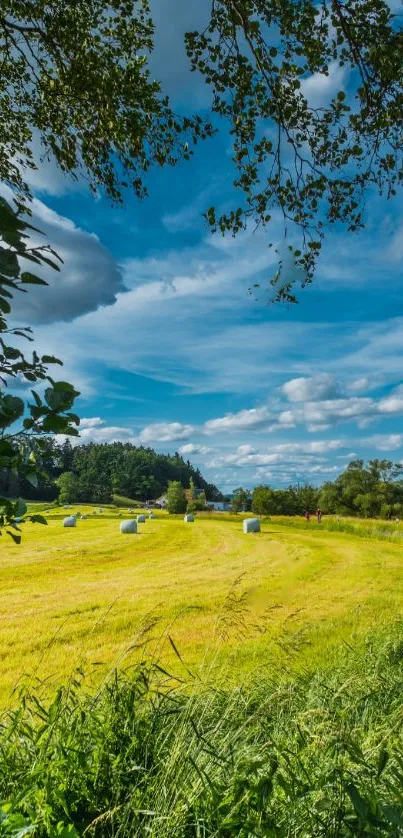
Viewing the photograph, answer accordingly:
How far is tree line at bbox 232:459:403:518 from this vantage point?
80.0m

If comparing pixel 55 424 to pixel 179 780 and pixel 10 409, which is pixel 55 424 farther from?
pixel 179 780

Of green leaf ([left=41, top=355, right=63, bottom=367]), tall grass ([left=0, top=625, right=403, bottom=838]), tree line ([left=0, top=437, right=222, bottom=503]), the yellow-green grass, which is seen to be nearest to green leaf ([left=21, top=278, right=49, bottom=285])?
green leaf ([left=41, top=355, right=63, bottom=367])

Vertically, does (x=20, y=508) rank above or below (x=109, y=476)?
below

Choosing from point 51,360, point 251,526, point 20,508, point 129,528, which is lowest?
point 129,528

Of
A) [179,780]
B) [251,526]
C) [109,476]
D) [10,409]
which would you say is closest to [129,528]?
[251,526]

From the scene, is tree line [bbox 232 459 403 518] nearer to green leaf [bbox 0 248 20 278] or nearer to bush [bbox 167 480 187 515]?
bush [bbox 167 480 187 515]

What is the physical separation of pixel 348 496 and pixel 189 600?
84.2 metres

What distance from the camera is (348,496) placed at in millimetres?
92500

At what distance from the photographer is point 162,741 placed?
11.6 feet

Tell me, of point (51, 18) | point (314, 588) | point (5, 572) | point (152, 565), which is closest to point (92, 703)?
point (51, 18)

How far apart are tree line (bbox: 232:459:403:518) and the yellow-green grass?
4864cm

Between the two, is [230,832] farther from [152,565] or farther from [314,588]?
[152,565]

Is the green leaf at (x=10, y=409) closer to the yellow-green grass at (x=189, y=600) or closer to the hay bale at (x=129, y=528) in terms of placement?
the yellow-green grass at (x=189, y=600)

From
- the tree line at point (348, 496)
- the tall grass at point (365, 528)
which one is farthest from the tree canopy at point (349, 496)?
the tall grass at point (365, 528)
